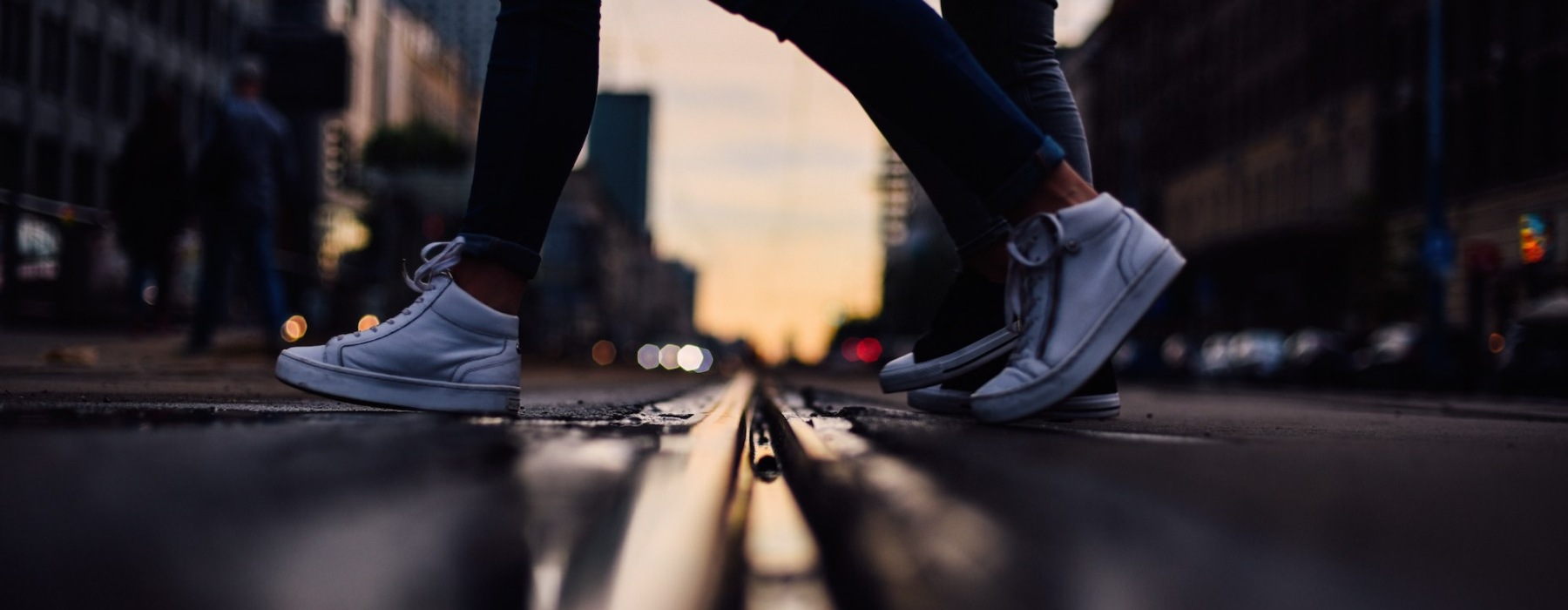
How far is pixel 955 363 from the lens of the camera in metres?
2.19

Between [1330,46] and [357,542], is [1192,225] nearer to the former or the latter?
[1330,46]

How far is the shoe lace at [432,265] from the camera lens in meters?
2.00

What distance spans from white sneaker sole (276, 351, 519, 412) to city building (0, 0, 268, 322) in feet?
44.1

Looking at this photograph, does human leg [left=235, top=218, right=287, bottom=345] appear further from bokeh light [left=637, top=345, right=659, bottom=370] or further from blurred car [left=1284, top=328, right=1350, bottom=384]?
bokeh light [left=637, top=345, right=659, bottom=370]

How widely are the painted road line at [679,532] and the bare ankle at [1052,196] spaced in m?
0.86

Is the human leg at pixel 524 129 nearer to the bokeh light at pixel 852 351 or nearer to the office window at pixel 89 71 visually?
the office window at pixel 89 71

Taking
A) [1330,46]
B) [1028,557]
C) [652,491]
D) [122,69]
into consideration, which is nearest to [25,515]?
[652,491]

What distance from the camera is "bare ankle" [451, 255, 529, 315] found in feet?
6.66

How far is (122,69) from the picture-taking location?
28.1m

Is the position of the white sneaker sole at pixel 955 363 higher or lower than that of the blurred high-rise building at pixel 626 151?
lower

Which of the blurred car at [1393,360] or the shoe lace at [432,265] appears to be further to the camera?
the blurred car at [1393,360]

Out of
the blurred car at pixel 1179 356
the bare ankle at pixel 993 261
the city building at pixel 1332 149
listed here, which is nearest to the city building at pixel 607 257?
the blurred car at pixel 1179 356

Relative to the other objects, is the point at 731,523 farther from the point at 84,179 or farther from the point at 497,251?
the point at 84,179

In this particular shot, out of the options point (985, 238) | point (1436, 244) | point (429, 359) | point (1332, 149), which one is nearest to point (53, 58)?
point (1436, 244)
